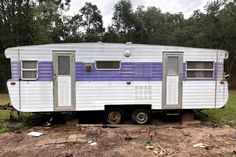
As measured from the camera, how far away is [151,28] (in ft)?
129

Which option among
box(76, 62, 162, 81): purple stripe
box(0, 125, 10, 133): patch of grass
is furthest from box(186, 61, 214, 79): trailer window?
box(0, 125, 10, 133): patch of grass

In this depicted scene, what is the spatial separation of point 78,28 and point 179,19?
670 inches

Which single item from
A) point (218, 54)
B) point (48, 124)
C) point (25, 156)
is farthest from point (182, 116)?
point (25, 156)

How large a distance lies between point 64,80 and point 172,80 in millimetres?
3548

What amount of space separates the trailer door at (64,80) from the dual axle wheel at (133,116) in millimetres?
1270

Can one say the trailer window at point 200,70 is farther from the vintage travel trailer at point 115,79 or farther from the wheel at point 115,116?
the wheel at point 115,116

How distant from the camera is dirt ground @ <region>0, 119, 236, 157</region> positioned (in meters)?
6.29

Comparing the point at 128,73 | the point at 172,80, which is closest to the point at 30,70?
the point at 128,73

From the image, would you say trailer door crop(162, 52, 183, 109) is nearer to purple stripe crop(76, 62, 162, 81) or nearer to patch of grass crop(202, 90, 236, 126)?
purple stripe crop(76, 62, 162, 81)

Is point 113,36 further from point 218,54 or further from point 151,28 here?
point 218,54

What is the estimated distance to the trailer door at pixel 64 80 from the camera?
342 inches

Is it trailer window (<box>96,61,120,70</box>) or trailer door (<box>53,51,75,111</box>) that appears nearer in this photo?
trailer door (<box>53,51,75,111</box>)

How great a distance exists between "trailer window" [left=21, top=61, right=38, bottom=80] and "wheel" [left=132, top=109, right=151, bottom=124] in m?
3.48

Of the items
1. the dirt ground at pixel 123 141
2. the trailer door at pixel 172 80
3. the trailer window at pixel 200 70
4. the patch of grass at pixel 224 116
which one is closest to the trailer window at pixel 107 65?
the trailer door at pixel 172 80
